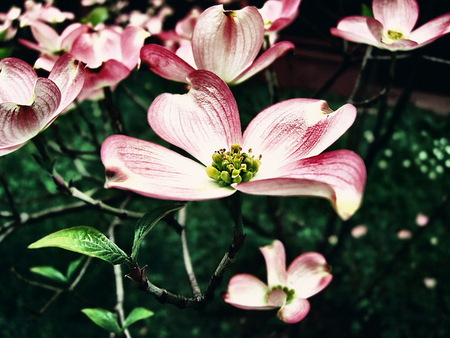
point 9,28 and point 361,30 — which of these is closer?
point 361,30

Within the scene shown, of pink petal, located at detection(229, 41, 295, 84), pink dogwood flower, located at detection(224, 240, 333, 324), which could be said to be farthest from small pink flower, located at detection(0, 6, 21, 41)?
pink dogwood flower, located at detection(224, 240, 333, 324)

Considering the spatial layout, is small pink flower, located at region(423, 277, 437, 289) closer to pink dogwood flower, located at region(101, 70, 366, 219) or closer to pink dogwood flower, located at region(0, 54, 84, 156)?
pink dogwood flower, located at region(101, 70, 366, 219)

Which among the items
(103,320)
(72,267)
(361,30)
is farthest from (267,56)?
(72,267)

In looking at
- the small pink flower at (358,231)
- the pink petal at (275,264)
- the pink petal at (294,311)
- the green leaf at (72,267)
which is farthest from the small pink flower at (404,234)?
the green leaf at (72,267)

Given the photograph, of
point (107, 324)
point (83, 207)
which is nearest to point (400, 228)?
point (83, 207)

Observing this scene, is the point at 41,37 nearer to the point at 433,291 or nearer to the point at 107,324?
the point at 107,324

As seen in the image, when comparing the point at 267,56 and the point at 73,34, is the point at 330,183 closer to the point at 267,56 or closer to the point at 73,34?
the point at 267,56
